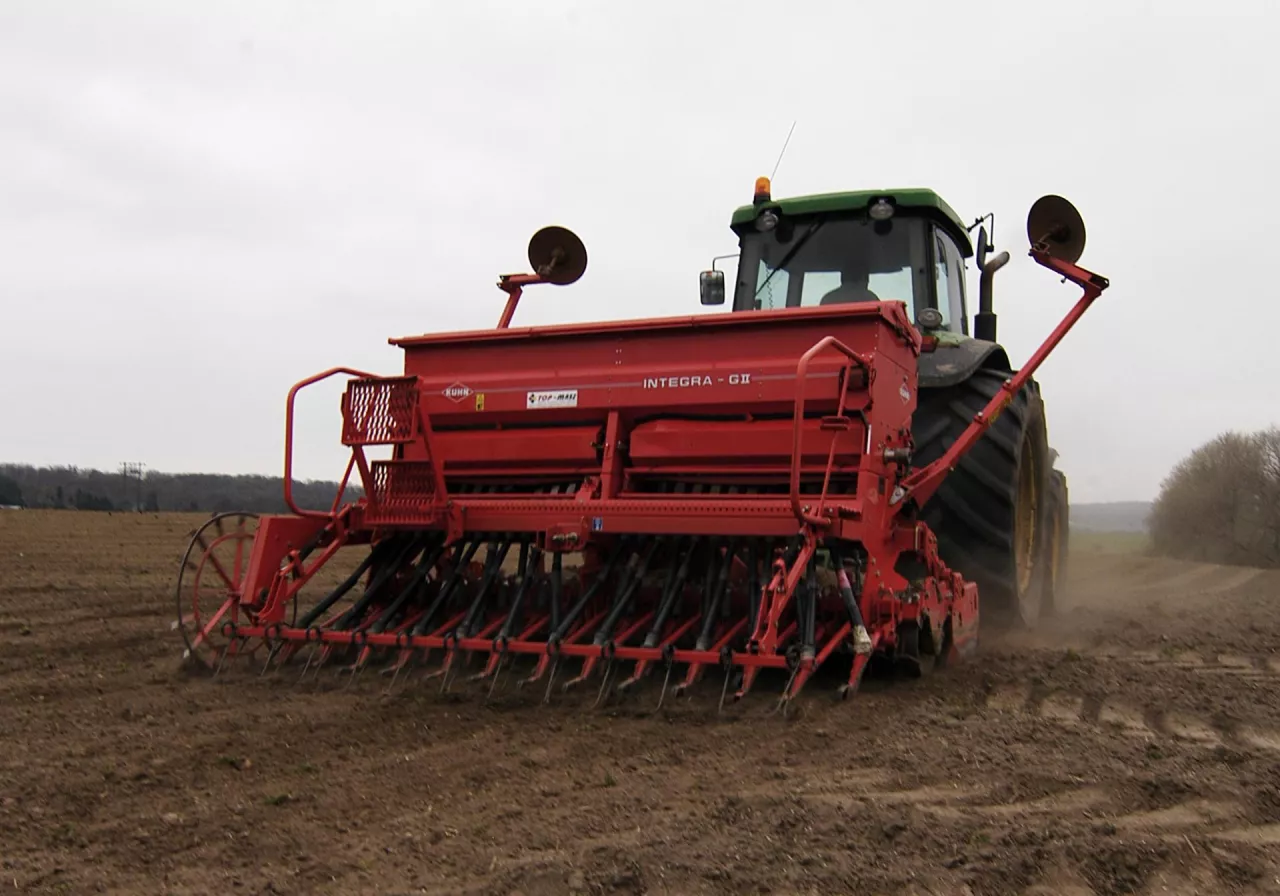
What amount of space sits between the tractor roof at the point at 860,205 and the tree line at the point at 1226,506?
42.8 ft

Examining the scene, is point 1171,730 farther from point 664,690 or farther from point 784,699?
point 664,690

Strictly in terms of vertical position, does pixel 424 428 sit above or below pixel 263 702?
above

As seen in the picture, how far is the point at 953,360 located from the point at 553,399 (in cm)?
206

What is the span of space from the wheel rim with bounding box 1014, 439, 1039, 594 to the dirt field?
149 cm

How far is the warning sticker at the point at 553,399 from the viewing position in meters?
5.14

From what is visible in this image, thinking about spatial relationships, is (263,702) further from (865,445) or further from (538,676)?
(865,445)

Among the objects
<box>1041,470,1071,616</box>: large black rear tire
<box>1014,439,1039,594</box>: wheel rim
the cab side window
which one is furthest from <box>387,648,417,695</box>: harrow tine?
<box>1041,470,1071,616</box>: large black rear tire

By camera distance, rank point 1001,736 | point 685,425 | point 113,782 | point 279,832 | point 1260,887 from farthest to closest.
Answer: point 685,425
point 1001,736
point 113,782
point 279,832
point 1260,887

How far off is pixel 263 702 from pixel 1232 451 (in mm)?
19355

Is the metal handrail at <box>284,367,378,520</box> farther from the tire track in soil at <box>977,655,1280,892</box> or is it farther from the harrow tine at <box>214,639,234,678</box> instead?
the tire track in soil at <box>977,655,1280,892</box>

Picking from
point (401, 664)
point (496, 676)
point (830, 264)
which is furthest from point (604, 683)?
point (830, 264)

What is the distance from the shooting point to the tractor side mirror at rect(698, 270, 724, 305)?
6.85m

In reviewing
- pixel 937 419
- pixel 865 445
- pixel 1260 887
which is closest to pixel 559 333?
pixel 865 445

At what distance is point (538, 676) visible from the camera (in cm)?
436
